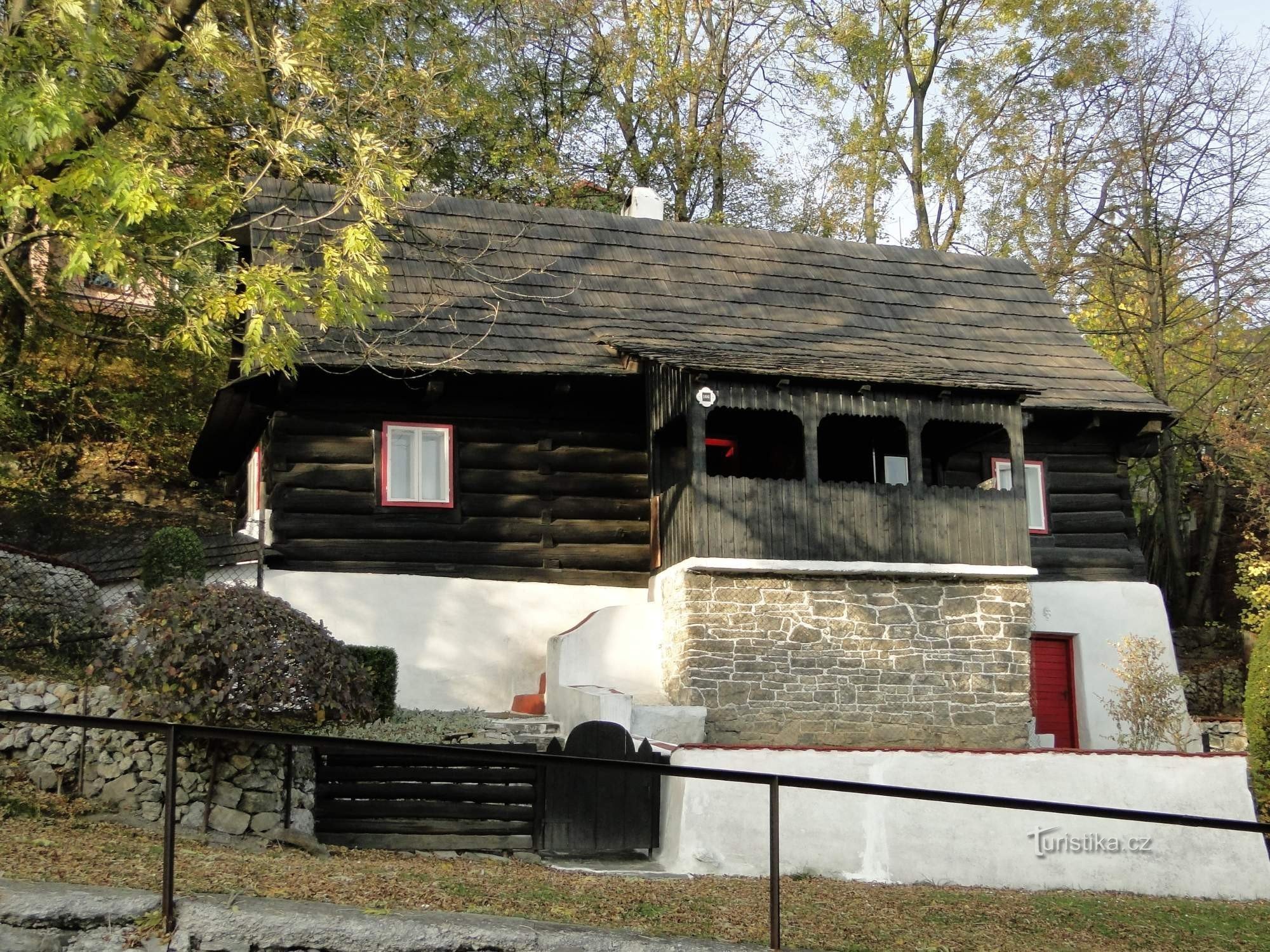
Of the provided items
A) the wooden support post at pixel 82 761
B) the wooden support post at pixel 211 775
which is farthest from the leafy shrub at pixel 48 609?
the wooden support post at pixel 211 775

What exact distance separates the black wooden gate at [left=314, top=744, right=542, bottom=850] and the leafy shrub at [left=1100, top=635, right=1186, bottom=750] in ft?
24.1

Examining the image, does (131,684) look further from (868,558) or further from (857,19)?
(857,19)

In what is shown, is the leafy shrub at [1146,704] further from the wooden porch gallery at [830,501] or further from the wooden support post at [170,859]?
the wooden support post at [170,859]

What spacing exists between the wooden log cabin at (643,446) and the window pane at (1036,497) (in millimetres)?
44

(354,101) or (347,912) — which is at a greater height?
(354,101)

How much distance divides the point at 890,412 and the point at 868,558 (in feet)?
5.83

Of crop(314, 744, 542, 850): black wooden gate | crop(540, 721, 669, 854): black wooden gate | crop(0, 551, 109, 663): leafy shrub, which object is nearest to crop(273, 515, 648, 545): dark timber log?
crop(0, 551, 109, 663): leafy shrub

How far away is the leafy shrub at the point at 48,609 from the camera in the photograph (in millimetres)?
12773

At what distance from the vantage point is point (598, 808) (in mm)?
11523

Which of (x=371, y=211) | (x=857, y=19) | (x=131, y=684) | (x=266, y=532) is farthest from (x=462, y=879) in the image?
(x=857, y=19)

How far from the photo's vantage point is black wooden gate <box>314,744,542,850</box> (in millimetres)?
11109

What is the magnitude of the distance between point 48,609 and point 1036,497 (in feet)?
43.5

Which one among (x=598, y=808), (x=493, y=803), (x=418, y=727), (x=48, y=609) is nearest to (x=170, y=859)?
(x=493, y=803)

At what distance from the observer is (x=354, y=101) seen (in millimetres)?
12664
